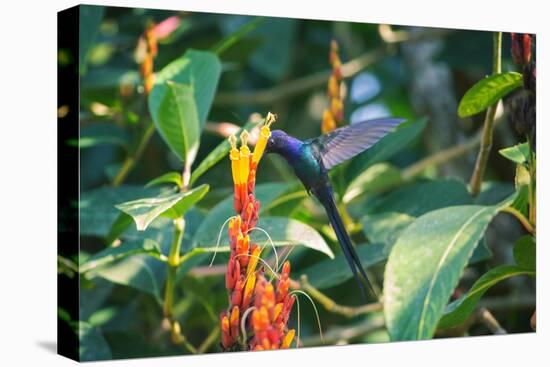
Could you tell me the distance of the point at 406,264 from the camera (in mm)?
1885

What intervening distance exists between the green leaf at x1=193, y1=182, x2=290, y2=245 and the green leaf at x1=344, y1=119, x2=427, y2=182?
0.20 m

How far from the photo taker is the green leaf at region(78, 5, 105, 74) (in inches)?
91.3

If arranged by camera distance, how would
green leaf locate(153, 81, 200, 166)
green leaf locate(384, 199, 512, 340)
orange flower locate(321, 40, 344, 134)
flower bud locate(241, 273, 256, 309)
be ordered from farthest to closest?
orange flower locate(321, 40, 344, 134) → green leaf locate(153, 81, 200, 166) → flower bud locate(241, 273, 256, 309) → green leaf locate(384, 199, 512, 340)

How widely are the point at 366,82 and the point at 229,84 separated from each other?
45 centimetres

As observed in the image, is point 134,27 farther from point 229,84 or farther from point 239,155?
point 239,155

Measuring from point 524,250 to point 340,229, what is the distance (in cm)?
46

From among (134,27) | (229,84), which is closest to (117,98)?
(134,27)

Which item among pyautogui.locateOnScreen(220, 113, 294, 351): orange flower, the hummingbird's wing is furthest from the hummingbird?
pyautogui.locateOnScreen(220, 113, 294, 351): orange flower

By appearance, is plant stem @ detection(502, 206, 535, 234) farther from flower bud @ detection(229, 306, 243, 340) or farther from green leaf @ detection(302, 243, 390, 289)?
flower bud @ detection(229, 306, 243, 340)

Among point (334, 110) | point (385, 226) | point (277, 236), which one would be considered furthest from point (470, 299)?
point (334, 110)

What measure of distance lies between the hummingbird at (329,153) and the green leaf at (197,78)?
197mm

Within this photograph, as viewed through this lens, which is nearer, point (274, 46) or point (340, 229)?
point (340, 229)

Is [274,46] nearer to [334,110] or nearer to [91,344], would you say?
[334,110]

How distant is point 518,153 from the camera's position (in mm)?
2428
